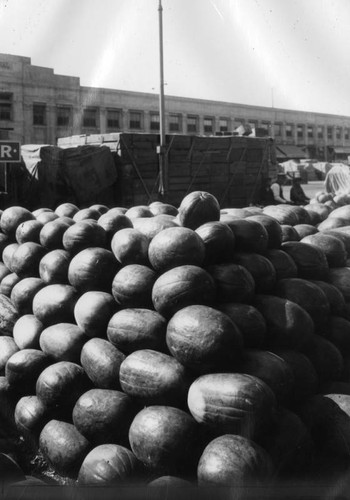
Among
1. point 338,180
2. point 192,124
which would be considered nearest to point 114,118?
point 192,124

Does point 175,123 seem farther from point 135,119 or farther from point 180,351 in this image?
point 180,351

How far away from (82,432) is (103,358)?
521 millimetres

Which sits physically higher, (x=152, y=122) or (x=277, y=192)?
(x=152, y=122)

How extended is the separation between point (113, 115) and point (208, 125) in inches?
493

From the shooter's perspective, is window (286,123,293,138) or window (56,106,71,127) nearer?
window (56,106,71,127)

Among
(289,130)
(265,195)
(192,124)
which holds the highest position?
(192,124)

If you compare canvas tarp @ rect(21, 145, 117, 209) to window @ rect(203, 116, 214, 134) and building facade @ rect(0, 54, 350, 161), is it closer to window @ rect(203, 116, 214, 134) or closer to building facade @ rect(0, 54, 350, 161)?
building facade @ rect(0, 54, 350, 161)

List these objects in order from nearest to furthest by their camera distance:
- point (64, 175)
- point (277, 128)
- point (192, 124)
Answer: point (64, 175) < point (192, 124) < point (277, 128)

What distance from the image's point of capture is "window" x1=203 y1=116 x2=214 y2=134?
5247 centimetres

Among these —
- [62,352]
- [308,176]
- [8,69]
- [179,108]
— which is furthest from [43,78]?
[62,352]

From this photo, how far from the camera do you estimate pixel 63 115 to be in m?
40.0

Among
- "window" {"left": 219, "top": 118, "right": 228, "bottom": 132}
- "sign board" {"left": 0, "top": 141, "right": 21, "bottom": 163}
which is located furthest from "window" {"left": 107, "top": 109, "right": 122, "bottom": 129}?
"sign board" {"left": 0, "top": 141, "right": 21, "bottom": 163}

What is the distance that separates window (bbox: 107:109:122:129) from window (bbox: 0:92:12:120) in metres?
7.47

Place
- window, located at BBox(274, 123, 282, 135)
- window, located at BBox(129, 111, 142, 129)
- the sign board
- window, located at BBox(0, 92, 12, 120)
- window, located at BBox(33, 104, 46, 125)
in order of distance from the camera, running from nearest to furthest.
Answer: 1. the sign board
2. window, located at BBox(0, 92, 12, 120)
3. window, located at BBox(33, 104, 46, 125)
4. window, located at BBox(129, 111, 142, 129)
5. window, located at BBox(274, 123, 282, 135)
